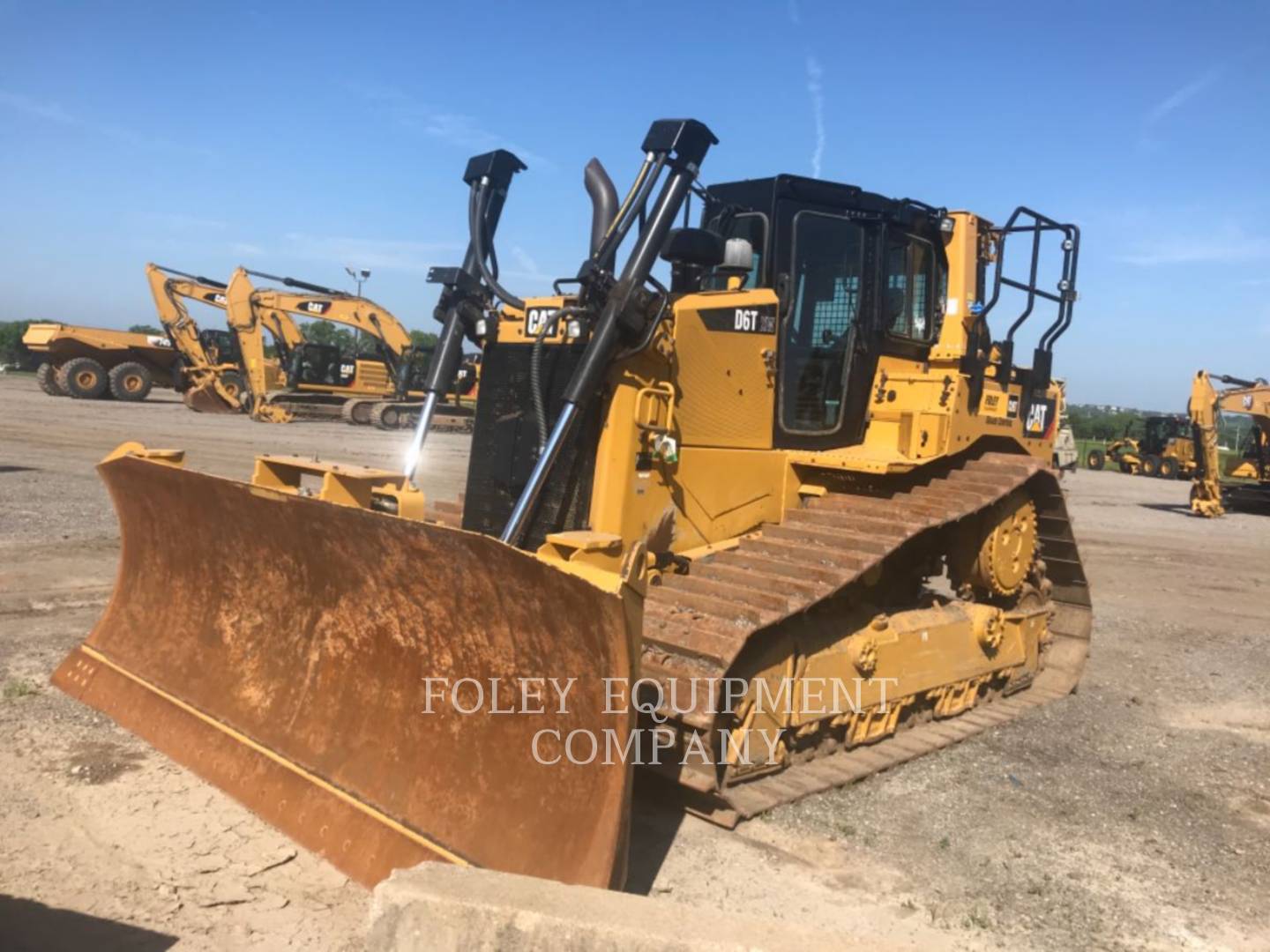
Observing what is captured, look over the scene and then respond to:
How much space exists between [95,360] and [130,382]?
142 cm

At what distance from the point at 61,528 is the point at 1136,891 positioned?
985 centimetres

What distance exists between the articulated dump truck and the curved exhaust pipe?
0.06ft

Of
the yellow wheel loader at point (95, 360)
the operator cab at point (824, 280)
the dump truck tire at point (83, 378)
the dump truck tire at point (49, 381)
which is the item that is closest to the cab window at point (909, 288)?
the operator cab at point (824, 280)

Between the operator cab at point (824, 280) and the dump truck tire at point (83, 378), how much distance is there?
30.1 metres

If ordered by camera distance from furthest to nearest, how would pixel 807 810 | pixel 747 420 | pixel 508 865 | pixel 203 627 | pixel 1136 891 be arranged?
pixel 747 420 → pixel 203 627 → pixel 807 810 → pixel 1136 891 → pixel 508 865

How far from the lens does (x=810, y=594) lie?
4.62 m

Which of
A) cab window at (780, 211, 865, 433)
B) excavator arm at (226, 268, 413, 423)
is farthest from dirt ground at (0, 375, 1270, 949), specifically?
excavator arm at (226, 268, 413, 423)

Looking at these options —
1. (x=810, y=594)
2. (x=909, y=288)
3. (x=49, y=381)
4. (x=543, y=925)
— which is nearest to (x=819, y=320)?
(x=909, y=288)

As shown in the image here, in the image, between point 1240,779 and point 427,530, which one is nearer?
point 427,530

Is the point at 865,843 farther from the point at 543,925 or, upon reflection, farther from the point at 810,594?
the point at 543,925

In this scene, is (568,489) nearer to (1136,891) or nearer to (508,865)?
(508,865)

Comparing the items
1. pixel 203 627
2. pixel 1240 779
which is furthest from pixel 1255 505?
pixel 203 627

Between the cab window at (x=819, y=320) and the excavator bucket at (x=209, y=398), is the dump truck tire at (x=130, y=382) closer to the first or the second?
the excavator bucket at (x=209, y=398)

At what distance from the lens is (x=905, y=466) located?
562 cm
